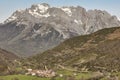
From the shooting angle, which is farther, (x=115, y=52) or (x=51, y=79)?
(x=115, y=52)

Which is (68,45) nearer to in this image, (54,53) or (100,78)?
(54,53)

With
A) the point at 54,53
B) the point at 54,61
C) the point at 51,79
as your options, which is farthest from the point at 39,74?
the point at 54,53

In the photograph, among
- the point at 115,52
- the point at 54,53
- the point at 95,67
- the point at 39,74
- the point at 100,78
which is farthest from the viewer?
the point at 54,53

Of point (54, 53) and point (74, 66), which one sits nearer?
point (74, 66)

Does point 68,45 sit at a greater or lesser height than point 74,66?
greater

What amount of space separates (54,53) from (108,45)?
2838cm

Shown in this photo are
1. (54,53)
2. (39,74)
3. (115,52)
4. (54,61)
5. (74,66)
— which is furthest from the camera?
(54,53)

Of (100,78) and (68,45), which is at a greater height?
(68,45)

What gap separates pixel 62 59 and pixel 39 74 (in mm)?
59079

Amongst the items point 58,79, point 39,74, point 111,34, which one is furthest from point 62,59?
point 58,79

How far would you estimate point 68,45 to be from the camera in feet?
625

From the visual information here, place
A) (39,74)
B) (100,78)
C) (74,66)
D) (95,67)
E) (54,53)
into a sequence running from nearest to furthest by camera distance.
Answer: (100,78) → (39,74) → (95,67) → (74,66) → (54,53)

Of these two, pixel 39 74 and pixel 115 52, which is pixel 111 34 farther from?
pixel 39 74

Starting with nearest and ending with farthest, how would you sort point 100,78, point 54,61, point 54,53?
1. point 100,78
2. point 54,61
3. point 54,53
